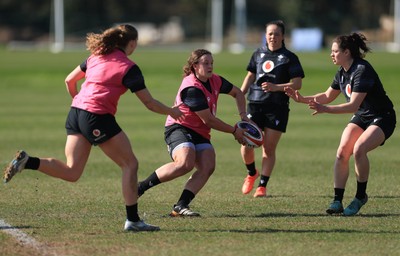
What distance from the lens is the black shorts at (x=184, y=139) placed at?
33.2ft

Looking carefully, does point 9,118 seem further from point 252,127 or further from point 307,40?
point 307,40

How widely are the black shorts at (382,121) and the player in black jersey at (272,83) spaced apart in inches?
63.9

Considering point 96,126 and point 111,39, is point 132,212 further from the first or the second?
point 111,39

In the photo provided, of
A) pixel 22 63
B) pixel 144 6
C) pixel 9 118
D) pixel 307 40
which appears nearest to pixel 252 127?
pixel 9 118

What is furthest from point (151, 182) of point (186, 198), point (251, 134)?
point (251, 134)

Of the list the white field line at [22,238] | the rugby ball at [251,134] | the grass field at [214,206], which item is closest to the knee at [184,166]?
the grass field at [214,206]

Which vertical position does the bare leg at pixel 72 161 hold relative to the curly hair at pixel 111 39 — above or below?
below

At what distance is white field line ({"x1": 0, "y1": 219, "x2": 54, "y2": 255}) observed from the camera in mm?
8219

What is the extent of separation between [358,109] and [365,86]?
452mm

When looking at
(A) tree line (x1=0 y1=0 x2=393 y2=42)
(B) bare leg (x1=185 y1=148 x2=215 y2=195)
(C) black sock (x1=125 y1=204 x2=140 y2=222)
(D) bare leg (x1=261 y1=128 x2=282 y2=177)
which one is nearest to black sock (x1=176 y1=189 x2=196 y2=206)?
(B) bare leg (x1=185 y1=148 x2=215 y2=195)

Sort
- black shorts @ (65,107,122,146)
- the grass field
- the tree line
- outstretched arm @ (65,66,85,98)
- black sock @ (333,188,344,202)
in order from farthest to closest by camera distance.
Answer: the tree line, black sock @ (333,188,344,202), outstretched arm @ (65,66,85,98), black shorts @ (65,107,122,146), the grass field

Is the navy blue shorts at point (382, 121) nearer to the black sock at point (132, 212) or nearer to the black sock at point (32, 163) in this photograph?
the black sock at point (132, 212)

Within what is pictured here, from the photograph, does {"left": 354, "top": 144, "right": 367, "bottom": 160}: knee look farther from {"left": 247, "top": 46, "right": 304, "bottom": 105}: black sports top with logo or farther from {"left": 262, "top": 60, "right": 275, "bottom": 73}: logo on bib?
{"left": 262, "top": 60, "right": 275, "bottom": 73}: logo on bib

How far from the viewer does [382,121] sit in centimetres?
1020
